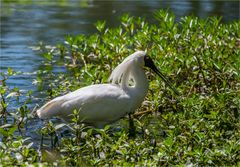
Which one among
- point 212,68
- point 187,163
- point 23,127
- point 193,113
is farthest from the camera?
point 212,68

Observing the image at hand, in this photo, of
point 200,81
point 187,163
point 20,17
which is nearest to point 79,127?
point 187,163

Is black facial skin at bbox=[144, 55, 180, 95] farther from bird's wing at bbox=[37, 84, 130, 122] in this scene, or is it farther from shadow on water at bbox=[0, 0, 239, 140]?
shadow on water at bbox=[0, 0, 239, 140]

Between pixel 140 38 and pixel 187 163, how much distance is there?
4.56 meters

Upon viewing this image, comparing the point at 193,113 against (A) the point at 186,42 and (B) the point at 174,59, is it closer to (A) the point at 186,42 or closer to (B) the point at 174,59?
(B) the point at 174,59

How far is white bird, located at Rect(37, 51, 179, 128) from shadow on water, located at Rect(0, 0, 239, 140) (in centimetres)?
194

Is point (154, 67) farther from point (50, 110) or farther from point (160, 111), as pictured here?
point (50, 110)

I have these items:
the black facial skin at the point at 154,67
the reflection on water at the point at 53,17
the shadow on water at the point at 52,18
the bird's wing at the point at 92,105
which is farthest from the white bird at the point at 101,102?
the reflection on water at the point at 53,17

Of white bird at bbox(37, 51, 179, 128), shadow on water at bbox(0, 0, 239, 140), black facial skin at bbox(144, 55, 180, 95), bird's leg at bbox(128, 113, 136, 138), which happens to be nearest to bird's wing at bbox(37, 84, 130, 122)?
white bird at bbox(37, 51, 179, 128)

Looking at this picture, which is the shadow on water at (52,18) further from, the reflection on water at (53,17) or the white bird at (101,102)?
the white bird at (101,102)

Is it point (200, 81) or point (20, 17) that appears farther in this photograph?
point (20, 17)

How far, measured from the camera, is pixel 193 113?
7559 millimetres

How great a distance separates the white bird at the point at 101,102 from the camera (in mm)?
8047

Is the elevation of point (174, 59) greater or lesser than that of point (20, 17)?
greater

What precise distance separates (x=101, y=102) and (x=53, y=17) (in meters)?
10.7
